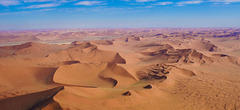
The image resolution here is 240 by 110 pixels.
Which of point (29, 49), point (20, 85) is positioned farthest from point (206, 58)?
point (29, 49)

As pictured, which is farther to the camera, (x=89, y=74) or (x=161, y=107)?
(x=89, y=74)

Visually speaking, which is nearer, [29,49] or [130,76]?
[130,76]

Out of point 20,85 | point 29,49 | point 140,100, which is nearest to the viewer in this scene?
point 140,100

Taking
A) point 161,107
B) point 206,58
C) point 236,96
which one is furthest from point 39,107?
point 206,58

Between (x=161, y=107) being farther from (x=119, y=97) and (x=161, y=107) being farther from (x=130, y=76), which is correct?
(x=130, y=76)

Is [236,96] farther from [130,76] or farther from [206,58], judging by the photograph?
[206,58]

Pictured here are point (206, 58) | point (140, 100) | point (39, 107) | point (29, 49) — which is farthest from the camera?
point (29, 49)

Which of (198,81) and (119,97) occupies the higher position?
(119,97)

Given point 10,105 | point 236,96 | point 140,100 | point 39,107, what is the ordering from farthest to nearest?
point 236,96, point 140,100, point 10,105, point 39,107

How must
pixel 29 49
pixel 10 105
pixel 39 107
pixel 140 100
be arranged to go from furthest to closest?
1. pixel 29 49
2. pixel 140 100
3. pixel 10 105
4. pixel 39 107
